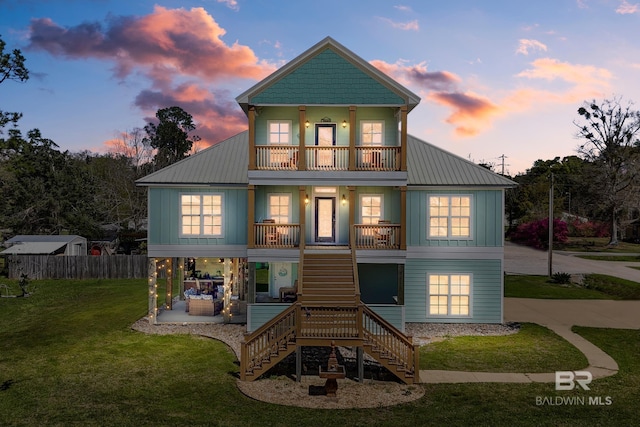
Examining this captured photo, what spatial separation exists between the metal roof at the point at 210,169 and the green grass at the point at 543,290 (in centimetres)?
1818

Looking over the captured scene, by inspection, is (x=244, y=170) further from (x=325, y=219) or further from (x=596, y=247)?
(x=596, y=247)

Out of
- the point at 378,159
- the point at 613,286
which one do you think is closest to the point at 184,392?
the point at 378,159

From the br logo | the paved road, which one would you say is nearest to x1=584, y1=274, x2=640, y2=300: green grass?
the paved road

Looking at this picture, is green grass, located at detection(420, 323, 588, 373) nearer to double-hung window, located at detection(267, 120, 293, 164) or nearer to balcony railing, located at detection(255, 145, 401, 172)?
balcony railing, located at detection(255, 145, 401, 172)

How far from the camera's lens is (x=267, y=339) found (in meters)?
13.2

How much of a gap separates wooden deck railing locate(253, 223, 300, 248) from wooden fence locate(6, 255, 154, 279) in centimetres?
1740

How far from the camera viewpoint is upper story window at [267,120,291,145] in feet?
64.4

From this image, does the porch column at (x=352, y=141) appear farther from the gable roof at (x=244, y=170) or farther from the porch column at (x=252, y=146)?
the porch column at (x=252, y=146)

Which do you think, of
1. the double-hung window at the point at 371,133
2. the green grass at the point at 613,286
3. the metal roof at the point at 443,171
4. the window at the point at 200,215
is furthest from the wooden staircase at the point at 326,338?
the green grass at the point at 613,286

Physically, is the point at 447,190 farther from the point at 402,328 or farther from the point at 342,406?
the point at 342,406

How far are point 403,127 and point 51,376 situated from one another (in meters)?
14.8

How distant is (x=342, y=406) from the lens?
10805 mm

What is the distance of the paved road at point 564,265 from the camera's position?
3403 cm

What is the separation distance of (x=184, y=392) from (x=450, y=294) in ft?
41.2
